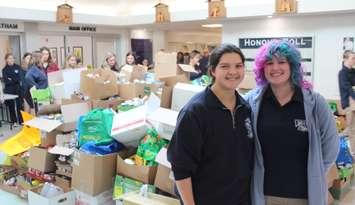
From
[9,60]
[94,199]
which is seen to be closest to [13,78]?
[9,60]

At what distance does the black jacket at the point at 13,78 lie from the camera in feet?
25.9

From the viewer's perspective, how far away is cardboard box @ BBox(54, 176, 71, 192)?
3.46 metres

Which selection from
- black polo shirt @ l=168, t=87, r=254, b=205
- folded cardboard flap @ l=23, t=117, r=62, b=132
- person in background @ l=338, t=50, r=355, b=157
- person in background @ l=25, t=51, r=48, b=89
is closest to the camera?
black polo shirt @ l=168, t=87, r=254, b=205

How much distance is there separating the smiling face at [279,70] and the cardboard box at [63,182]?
Answer: 2.32m

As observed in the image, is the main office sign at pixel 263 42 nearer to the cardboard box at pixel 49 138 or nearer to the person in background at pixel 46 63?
the person in background at pixel 46 63

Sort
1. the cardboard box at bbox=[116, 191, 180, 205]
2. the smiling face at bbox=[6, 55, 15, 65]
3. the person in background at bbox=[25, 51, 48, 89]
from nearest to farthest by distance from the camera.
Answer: the cardboard box at bbox=[116, 191, 180, 205] → the person in background at bbox=[25, 51, 48, 89] → the smiling face at bbox=[6, 55, 15, 65]

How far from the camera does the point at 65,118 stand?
3.82 metres

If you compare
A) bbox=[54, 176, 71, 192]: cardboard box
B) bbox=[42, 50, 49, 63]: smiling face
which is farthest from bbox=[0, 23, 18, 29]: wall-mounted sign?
bbox=[54, 176, 71, 192]: cardboard box

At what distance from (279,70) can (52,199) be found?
89.2 inches

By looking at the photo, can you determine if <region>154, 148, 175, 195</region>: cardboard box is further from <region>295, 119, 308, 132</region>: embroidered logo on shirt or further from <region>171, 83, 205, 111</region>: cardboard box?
<region>295, 119, 308, 132</region>: embroidered logo on shirt

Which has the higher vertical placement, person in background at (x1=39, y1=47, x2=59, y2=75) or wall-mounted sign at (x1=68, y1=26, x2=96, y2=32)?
wall-mounted sign at (x1=68, y1=26, x2=96, y2=32)

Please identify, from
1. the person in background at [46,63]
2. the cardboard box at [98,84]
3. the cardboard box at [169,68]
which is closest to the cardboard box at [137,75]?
the cardboard box at [169,68]

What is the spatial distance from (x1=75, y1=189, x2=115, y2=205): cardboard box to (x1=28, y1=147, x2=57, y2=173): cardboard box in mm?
533

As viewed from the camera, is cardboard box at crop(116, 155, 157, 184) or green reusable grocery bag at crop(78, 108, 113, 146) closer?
cardboard box at crop(116, 155, 157, 184)
